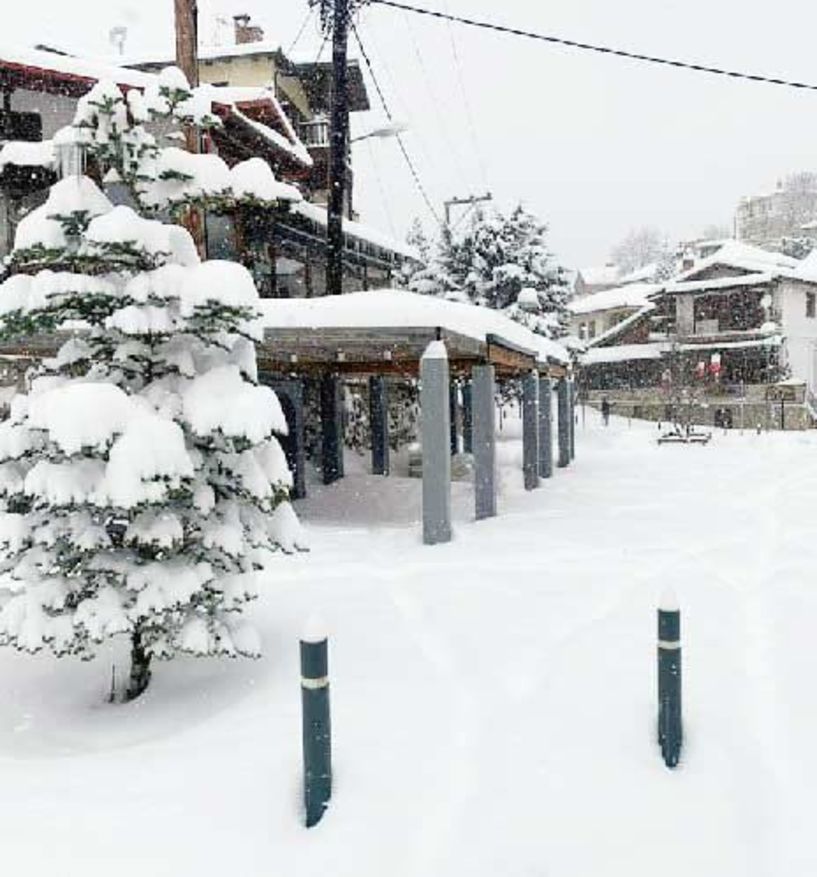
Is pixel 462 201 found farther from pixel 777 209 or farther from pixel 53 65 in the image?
pixel 777 209

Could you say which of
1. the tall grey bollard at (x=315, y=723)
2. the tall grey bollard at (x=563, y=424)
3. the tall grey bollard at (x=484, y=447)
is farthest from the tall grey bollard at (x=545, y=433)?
the tall grey bollard at (x=315, y=723)

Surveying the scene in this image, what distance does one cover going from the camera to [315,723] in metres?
4.12

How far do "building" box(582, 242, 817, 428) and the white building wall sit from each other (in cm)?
5

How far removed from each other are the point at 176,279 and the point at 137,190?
78 cm

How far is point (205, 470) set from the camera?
561cm

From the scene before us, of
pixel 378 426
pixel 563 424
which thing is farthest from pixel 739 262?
pixel 378 426

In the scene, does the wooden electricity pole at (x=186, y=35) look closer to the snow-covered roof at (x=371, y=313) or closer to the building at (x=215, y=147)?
the snow-covered roof at (x=371, y=313)

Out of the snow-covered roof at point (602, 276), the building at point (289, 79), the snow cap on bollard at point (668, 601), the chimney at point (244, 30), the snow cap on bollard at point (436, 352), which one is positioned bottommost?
the snow cap on bollard at point (668, 601)

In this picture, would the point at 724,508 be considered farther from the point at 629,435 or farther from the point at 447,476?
the point at 629,435

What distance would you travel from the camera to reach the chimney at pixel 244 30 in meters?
30.0

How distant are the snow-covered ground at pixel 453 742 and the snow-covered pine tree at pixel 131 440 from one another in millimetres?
638

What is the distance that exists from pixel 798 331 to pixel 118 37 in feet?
119

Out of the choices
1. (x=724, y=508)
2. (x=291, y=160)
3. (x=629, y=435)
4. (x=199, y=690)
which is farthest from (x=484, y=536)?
(x=629, y=435)

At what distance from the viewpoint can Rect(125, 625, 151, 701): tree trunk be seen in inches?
223
